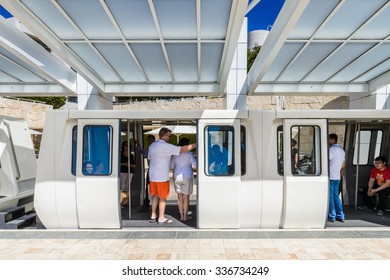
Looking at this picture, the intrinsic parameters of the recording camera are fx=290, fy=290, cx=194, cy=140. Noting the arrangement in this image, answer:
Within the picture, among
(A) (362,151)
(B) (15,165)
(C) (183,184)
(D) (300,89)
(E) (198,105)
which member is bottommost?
(C) (183,184)

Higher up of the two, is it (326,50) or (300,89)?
(326,50)

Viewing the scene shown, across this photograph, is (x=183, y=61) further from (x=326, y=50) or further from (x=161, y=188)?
(x=161, y=188)

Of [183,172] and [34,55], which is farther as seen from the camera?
[34,55]

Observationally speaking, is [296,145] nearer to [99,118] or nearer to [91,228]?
[99,118]

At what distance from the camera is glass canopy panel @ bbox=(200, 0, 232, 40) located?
5.92 meters

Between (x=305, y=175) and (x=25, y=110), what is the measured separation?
24575 mm

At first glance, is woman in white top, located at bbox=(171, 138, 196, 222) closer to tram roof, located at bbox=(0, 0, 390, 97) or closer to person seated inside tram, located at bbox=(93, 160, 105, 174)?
person seated inside tram, located at bbox=(93, 160, 105, 174)

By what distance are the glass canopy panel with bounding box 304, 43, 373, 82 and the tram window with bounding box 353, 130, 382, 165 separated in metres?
2.37

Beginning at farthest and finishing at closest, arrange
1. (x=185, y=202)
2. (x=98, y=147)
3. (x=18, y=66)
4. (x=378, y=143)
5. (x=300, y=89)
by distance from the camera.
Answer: (x=300, y=89) → (x=18, y=66) → (x=378, y=143) → (x=185, y=202) → (x=98, y=147)

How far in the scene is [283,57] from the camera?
845 cm

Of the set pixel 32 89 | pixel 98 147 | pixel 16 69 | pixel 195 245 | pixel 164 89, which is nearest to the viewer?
pixel 195 245

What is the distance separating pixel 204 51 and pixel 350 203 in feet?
18.2

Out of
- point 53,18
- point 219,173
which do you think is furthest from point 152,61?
point 219,173

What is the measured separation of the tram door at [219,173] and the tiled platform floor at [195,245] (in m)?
0.28
